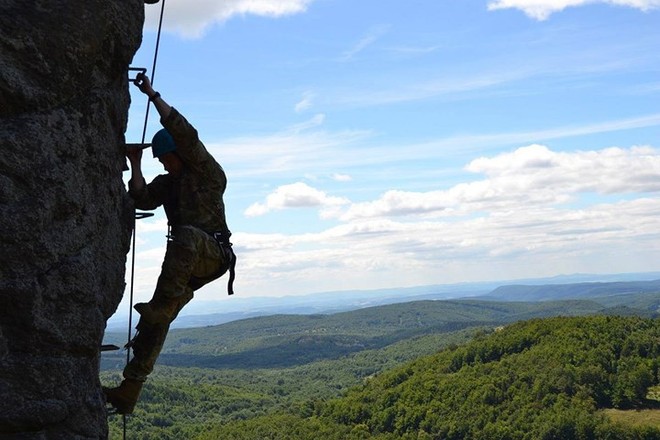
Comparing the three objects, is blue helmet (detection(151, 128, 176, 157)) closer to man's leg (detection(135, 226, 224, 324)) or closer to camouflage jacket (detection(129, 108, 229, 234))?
camouflage jacket (detection(129, 108, 229, 234))

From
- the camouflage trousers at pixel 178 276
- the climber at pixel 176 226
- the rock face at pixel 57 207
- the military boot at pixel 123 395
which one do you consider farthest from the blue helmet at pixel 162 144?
the military boot at pixel 123 395

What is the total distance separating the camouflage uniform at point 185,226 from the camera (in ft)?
23.5

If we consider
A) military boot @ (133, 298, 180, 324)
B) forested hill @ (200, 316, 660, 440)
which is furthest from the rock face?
forested hill @ (200, 316, 660, 440)

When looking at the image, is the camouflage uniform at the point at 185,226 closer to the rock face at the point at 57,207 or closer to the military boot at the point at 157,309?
the military boot at the point at 157,309

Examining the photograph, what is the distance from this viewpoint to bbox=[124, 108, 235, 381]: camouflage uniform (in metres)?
7.16

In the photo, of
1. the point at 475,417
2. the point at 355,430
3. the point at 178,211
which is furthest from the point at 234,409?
the point at 178,211

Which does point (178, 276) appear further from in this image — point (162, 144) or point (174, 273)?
point (162, 144)

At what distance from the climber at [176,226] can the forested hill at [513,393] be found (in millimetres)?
88442

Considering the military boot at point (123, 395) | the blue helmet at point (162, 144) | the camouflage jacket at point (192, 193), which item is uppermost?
the blue helmet at point (162, 144)

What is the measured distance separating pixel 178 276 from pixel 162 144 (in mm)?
1478

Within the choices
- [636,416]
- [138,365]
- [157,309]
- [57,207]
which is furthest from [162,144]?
[636,416]

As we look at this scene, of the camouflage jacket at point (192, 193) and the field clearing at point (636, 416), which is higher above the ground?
the camouflage jacket at point (192, 193)

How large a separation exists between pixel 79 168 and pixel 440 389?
109069mm

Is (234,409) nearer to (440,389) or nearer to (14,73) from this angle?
(440,389)
